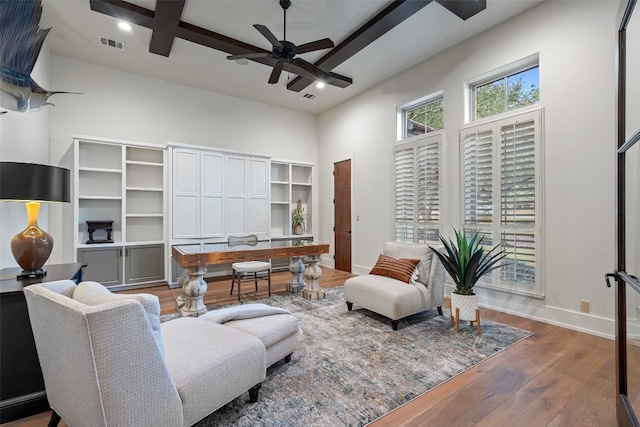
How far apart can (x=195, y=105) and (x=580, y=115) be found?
560cm

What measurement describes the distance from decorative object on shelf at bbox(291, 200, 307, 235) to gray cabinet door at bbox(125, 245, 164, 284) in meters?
2.60

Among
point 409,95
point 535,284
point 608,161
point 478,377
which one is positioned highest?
point 409,95

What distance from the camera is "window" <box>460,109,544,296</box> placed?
3.28 m

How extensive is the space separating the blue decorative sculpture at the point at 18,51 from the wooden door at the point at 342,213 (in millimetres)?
4662

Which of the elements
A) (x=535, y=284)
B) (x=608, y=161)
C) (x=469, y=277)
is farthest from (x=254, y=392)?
(x=608, y=161)

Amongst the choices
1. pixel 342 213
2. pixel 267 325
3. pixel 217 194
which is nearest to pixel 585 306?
pixel 267 325

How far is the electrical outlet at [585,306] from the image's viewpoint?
291cm

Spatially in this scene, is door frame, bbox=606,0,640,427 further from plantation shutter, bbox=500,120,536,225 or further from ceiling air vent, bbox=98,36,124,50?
ceiling air vent, bbox=98,36,124,50

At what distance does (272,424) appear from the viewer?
1.63 meters

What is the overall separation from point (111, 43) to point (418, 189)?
4.80 metres

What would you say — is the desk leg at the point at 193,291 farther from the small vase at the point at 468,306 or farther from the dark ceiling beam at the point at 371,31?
the dark ceiling beam at the point at 371,31

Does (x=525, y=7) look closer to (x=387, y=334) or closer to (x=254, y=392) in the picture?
(x=387, y=334)

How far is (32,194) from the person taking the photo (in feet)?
6.35

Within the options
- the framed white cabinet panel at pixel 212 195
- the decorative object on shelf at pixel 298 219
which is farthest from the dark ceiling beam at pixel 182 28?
the decorative object on shelf at pixel 298 219
